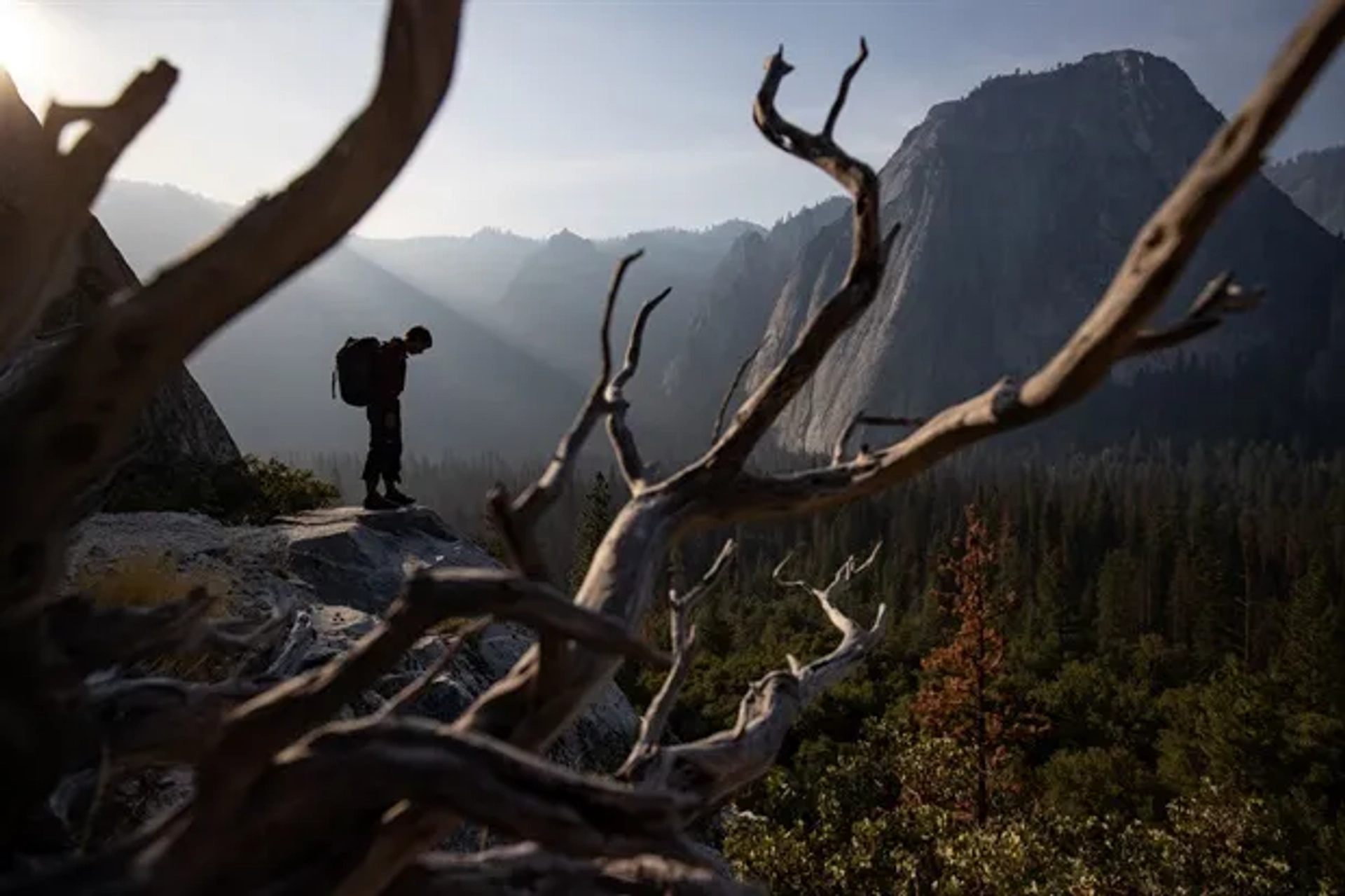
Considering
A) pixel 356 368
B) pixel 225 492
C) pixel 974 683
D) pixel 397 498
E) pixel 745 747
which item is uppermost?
pixel 356 368

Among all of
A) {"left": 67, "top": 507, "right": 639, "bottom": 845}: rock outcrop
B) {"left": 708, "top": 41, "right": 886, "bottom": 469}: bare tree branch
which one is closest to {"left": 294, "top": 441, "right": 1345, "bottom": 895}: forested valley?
{"left": 708, "top": 41, "right": 886, "bottom": 469}: bare tree branch

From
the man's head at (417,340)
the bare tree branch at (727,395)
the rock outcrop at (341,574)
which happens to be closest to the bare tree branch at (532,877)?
the bare tree branch at (727,395)

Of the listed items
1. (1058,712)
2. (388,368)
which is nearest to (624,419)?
(388,368)

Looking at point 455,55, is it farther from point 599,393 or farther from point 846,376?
point 846,376

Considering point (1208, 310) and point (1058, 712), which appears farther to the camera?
point (1058, 712)

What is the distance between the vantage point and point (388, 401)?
10039 mm

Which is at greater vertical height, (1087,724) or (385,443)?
(385,443)

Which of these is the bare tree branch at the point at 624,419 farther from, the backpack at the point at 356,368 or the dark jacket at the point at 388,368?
the dark jacket at the point at 388,368

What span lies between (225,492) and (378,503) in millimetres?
2896

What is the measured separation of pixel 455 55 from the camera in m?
2.20

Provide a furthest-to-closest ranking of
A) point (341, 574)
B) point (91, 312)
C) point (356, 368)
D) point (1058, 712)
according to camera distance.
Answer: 1. point (1058, 712)
2. point (341, 574)
3. point (356, 368)
4. point (91, 312)

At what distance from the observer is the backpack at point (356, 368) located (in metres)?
9.31

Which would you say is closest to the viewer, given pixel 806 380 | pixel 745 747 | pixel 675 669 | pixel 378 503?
pixel 806 380

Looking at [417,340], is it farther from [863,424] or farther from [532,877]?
[532,877]
